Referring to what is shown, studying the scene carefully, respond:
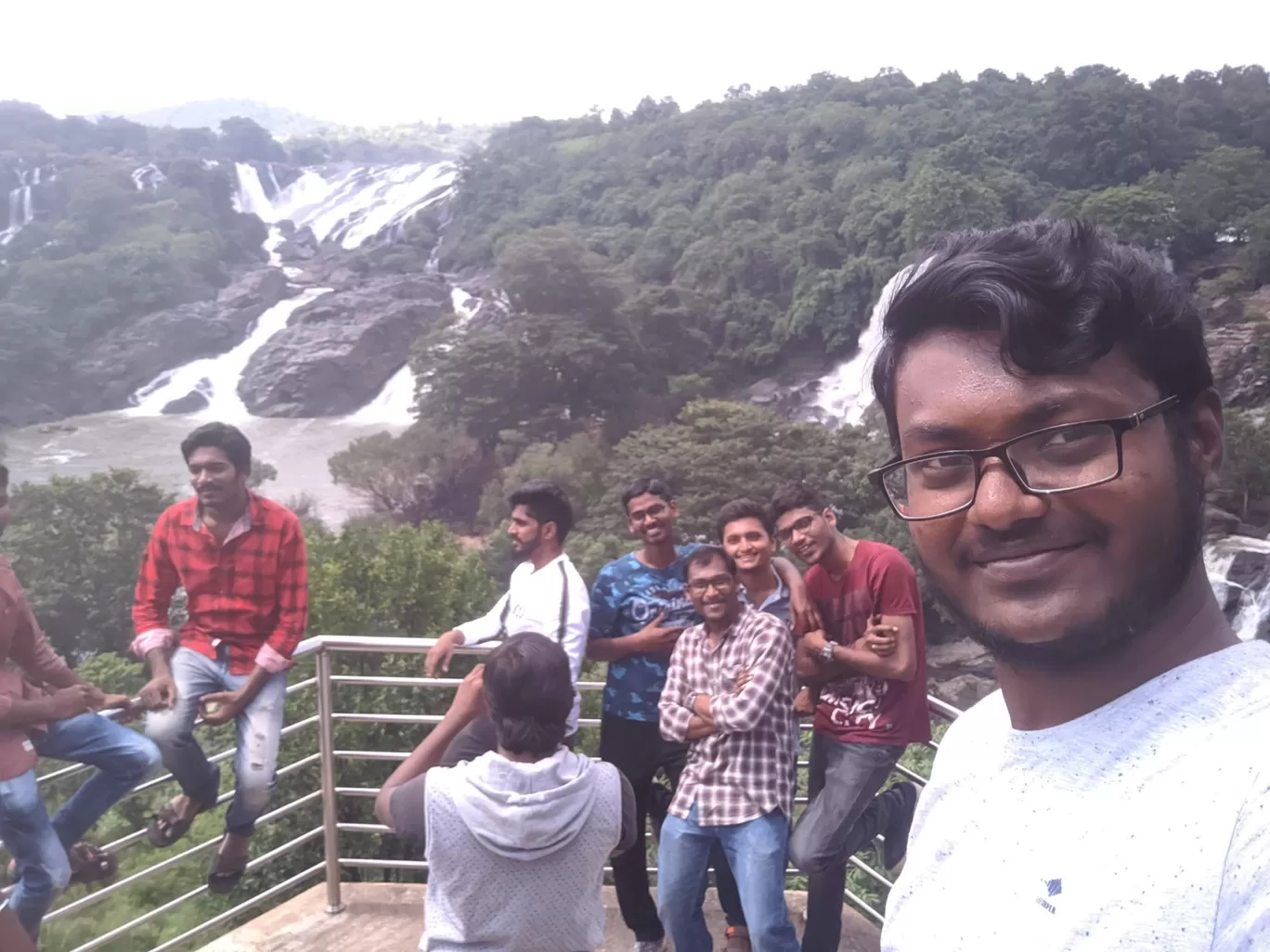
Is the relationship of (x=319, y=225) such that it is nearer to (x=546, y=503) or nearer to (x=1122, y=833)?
(x=546, y=503)

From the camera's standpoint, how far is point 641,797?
2.30m

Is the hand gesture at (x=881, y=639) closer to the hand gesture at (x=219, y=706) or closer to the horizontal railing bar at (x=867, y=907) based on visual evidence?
the horizontal railing bar at (x=867, y=907)

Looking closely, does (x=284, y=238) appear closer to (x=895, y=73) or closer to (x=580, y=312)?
(x=580, y=312)

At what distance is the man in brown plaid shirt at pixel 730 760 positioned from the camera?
1.92 meters

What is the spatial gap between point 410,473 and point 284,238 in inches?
739

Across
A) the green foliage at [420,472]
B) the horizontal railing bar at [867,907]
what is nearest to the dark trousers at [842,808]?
the horizontal railing bar at [867,907]

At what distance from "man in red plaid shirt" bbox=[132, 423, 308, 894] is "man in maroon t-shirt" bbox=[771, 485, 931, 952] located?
1.23 meters

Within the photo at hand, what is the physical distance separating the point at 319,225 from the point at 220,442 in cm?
3567

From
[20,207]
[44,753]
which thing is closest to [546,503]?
[44,753]

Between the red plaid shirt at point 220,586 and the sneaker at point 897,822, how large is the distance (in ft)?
4.77

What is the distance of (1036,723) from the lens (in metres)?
0.71

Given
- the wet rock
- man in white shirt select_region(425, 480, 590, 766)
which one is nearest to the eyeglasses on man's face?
man in white shirt select_region(425, 480, 590, 766)

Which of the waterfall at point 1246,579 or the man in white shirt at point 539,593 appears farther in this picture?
the waterfall at point 1246,579

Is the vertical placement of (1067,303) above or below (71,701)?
above
